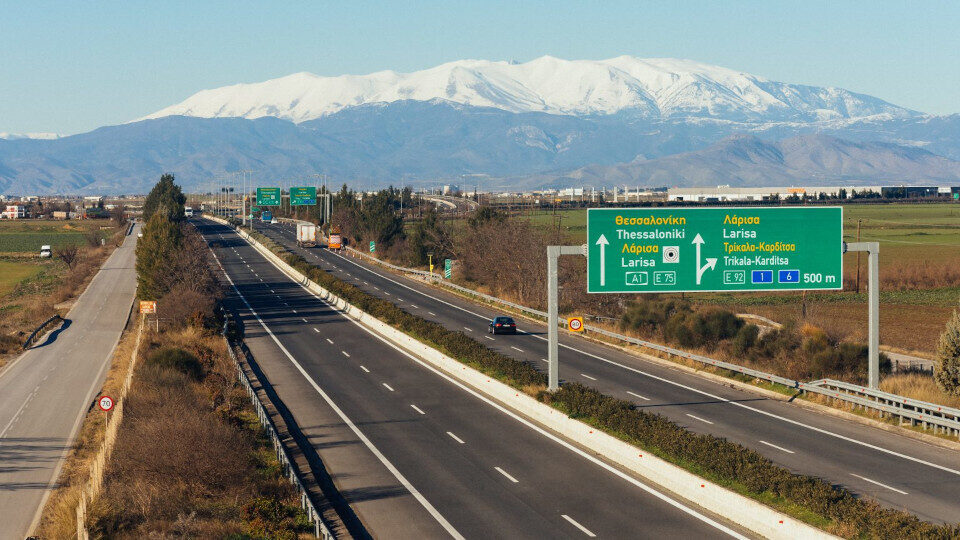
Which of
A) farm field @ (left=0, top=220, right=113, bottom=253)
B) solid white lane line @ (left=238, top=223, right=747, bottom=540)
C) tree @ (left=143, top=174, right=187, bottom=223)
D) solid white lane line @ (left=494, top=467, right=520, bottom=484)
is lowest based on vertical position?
solid white lane line @ (left=238, top=223, right=747, bottom=540)

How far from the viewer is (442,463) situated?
1163 inches

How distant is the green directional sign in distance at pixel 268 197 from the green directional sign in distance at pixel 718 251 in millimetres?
122234

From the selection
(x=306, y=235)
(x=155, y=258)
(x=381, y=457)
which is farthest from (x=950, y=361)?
(x=306, y=235)

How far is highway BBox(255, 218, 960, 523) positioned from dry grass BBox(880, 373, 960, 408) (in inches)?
122

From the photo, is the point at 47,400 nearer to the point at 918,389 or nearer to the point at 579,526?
the point at 579,526

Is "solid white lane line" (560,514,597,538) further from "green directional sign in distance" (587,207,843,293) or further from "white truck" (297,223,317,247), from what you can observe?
"white truck" (297,223,317,247)

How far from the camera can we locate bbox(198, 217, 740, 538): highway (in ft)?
77.4

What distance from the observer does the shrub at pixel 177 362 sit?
4356 centimetres

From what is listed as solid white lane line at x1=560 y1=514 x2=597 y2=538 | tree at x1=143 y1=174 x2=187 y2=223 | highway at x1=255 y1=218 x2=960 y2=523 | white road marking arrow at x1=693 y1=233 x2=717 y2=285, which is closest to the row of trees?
highway at x1=255 y1=218 x2=960 y2=523

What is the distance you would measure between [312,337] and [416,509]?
1420 inches

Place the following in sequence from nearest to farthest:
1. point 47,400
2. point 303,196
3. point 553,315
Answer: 1. point 553,315
2. point 47,400
3. point 303,196

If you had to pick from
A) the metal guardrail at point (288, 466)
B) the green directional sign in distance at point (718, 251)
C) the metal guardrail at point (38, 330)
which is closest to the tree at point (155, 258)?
the metal guardrail at point (38, 330)

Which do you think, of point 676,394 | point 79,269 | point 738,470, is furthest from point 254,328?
point 79,269

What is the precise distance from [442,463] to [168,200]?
13278cm
